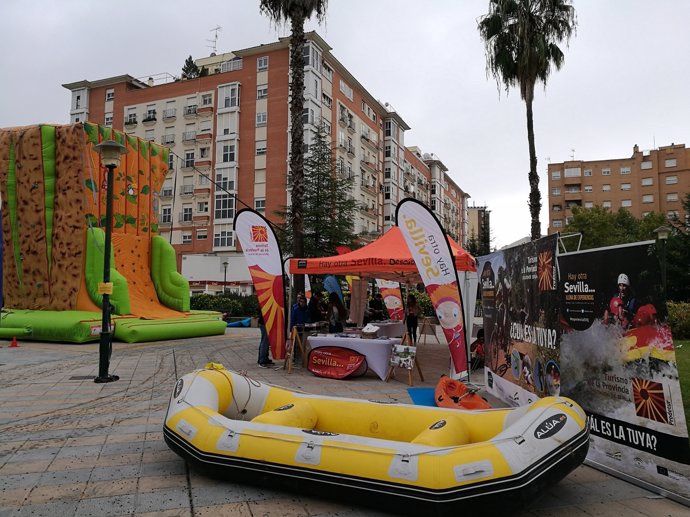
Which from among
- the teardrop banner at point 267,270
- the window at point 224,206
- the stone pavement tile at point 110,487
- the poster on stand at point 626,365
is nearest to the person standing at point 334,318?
the teardrop banner at point 267,270

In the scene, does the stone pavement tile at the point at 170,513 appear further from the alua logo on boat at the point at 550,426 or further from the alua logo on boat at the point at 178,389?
the alua logo on boat at the point at 550,426

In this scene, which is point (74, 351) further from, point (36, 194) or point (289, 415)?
point (289, 415)

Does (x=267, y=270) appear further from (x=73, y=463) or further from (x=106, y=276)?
(x=73, y=463)

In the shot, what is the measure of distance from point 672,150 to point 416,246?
84.4 metres

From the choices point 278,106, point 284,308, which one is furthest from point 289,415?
point 278,106

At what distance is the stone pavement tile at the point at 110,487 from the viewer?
4.00 metres

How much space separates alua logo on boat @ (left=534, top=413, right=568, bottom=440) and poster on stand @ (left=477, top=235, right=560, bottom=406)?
5.01ft

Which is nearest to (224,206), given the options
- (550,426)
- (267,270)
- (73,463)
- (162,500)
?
(267,270)

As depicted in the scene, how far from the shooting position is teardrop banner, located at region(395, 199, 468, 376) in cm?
831

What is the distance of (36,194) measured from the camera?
16.6m

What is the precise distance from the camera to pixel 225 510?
12.2 ft

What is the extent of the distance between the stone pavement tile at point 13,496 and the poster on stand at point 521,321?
4898 mm

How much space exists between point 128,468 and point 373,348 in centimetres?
541

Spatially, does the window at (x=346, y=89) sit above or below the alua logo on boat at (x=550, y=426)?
above
